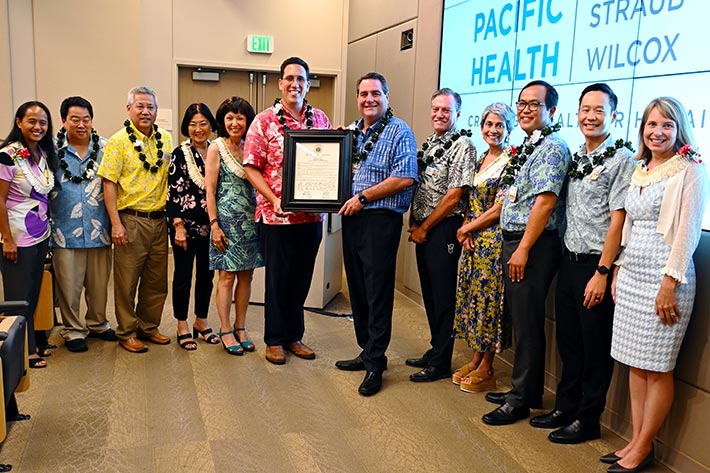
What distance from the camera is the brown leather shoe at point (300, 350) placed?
13.0 ft

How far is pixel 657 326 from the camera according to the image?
8.34ft

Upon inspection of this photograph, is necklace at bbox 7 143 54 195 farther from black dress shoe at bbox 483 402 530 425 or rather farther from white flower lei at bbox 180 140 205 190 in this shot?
black dress shoe at bbox 483 402 530 425

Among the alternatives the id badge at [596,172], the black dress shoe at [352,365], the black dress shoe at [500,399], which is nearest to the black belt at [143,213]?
the black dress shoe at [352,365]

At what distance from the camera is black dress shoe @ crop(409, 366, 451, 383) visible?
364 cm

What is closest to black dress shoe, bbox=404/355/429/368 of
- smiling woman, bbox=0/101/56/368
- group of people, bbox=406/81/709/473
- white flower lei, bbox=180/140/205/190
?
group of people, bbox=406/81/709/473

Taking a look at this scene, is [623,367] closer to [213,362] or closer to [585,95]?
[585,95]

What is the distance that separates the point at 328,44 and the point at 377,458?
5.43 metres

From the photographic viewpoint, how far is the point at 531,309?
3084mm

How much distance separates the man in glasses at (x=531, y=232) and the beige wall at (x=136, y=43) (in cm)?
448

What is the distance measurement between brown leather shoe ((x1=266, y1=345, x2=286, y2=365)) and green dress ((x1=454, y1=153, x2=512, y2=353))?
3.71 ft

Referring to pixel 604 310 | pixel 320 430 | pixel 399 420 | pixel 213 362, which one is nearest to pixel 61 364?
pixel 213 362

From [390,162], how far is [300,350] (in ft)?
4.53

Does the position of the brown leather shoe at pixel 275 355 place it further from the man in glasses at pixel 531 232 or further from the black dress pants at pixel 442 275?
the man in glasses at pixel 531 232

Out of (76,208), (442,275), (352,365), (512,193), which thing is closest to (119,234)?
(76,208)
